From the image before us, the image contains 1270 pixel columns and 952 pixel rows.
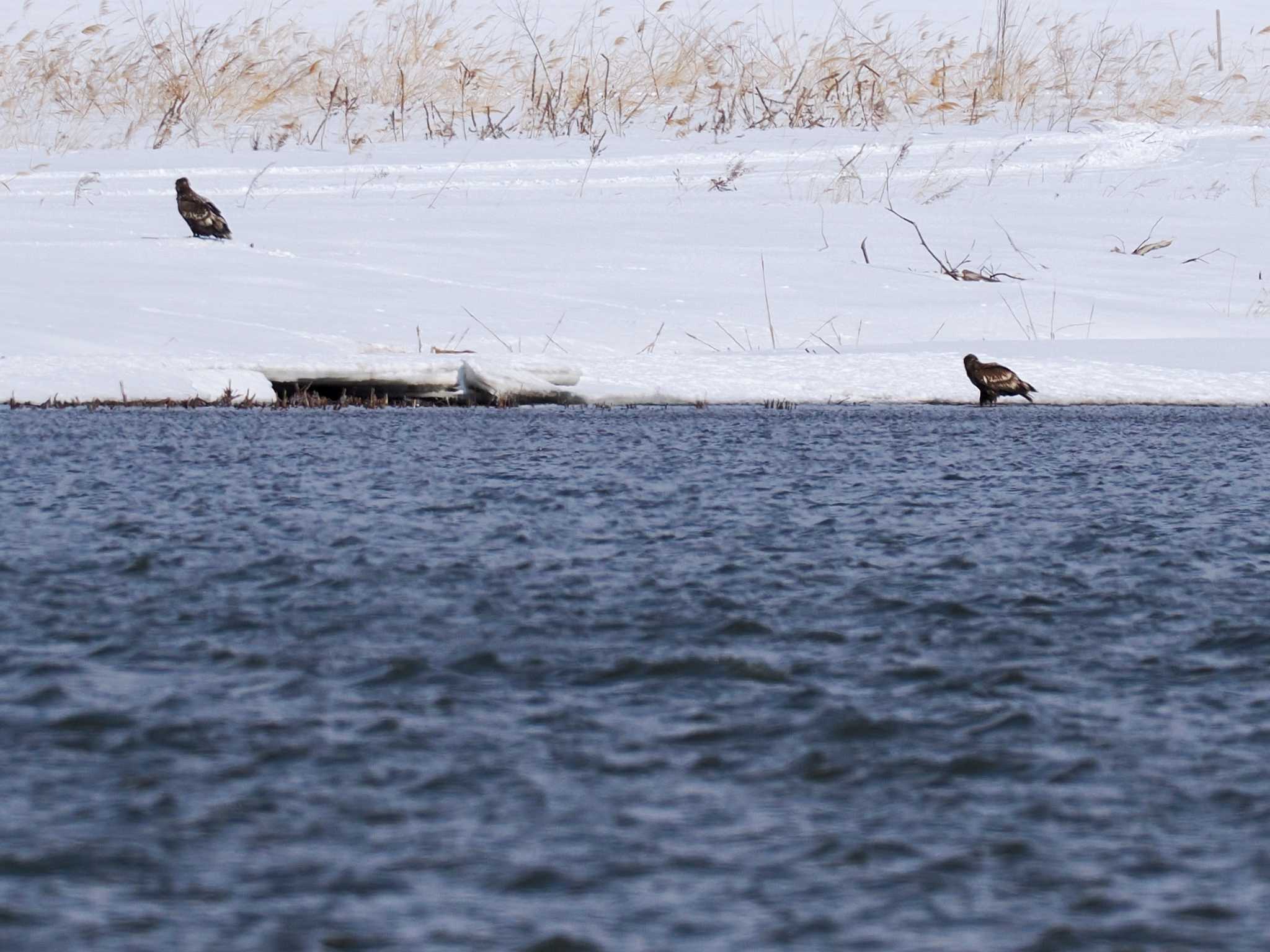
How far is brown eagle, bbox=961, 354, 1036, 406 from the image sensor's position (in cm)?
1202

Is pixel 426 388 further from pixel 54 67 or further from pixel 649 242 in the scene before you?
pixel 54 67

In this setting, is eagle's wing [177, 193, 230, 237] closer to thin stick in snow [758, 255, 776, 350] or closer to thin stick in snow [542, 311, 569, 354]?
thin stick in snow [542, 311, 569, 354]

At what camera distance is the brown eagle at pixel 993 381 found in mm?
12016

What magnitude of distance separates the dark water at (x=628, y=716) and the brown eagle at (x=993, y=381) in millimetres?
4108

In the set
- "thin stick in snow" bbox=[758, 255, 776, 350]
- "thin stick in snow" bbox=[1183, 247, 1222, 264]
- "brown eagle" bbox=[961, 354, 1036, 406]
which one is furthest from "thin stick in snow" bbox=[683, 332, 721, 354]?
"thin stick in snow" bbox=[1183, 247, 1222, 264]

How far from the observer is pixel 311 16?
35375 mm

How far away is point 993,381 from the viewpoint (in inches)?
473

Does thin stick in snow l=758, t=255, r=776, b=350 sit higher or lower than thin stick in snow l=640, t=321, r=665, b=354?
higher

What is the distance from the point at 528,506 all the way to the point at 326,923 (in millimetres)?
4424

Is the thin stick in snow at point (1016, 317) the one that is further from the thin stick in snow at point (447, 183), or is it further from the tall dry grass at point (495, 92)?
the tall dry grass at point (495, 92)

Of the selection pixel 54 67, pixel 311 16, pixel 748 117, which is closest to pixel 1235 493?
pixel 748 117

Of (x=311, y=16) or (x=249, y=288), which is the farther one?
(x=311, y=16)

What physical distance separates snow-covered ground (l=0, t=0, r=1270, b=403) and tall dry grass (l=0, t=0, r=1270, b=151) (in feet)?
2.23

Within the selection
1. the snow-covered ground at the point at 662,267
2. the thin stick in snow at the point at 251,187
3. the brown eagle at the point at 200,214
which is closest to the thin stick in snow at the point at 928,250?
the snow-covered ground at the point at 662,267
